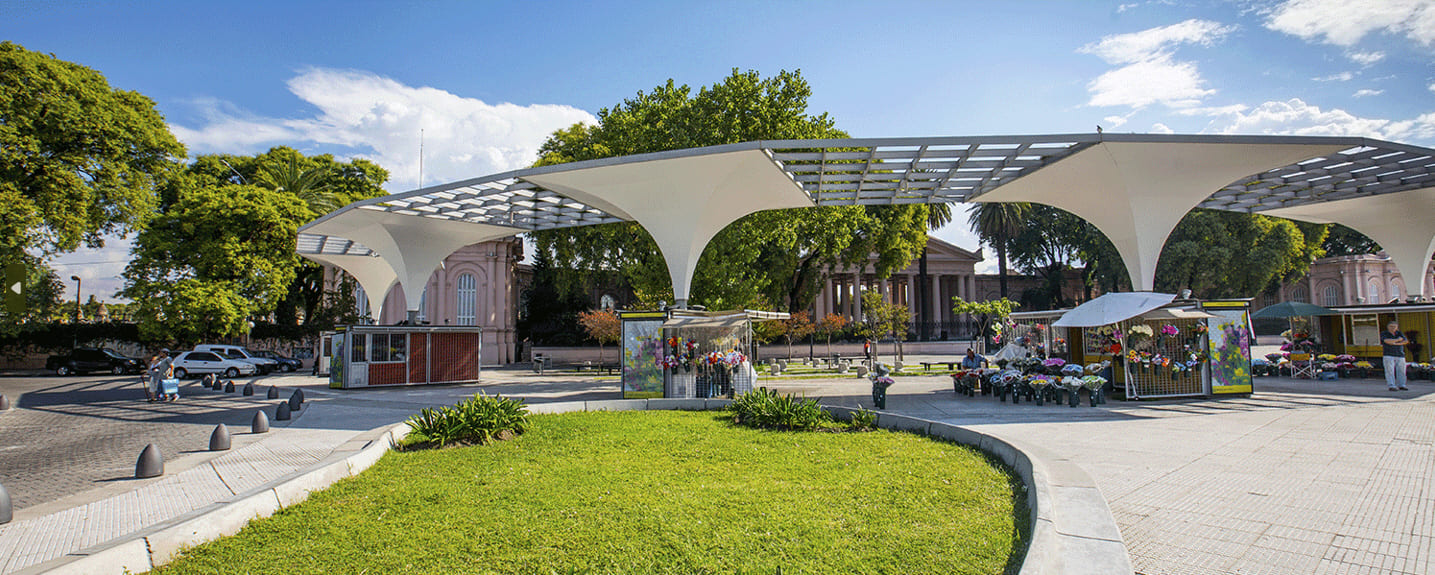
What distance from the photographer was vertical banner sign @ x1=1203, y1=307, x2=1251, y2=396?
1509 cm

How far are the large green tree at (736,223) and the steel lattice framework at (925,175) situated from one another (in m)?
3.44

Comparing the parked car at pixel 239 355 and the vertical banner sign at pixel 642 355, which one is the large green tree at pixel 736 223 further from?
the parked car at pixel 239 355

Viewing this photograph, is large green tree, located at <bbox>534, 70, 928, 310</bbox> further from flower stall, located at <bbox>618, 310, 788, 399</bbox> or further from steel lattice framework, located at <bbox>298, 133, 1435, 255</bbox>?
flower stall, located at <bbox>618, 310, 788, 399</bbox>

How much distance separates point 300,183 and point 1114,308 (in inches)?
1552

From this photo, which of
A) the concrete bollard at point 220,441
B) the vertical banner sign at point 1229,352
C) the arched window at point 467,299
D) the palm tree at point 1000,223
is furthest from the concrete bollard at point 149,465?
the palm tree at point 1000,223

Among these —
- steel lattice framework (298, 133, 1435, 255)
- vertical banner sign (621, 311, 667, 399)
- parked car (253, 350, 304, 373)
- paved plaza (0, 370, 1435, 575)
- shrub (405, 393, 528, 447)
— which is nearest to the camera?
paved plaza (0, 370, 1435, 575)

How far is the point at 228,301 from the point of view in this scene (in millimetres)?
28734

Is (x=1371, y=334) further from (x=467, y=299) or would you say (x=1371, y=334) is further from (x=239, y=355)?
(x=239, y=355)

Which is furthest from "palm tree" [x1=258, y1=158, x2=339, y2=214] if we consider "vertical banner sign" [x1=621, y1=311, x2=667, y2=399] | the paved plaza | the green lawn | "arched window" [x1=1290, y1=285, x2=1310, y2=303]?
"arched window" [x1=1290, y1=285, x2=1310, y2=303]

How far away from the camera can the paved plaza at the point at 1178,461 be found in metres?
4.98

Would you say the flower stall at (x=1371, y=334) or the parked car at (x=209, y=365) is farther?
the parked car at (x=209, y=365)

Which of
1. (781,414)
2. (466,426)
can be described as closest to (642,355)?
(781,414)

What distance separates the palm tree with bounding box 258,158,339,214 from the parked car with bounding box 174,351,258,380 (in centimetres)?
896

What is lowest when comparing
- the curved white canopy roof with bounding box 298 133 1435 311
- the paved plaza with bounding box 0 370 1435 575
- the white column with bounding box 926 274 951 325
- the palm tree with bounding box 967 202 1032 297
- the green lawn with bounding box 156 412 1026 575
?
the paved plaza with bounding box 0 370 1435 575
